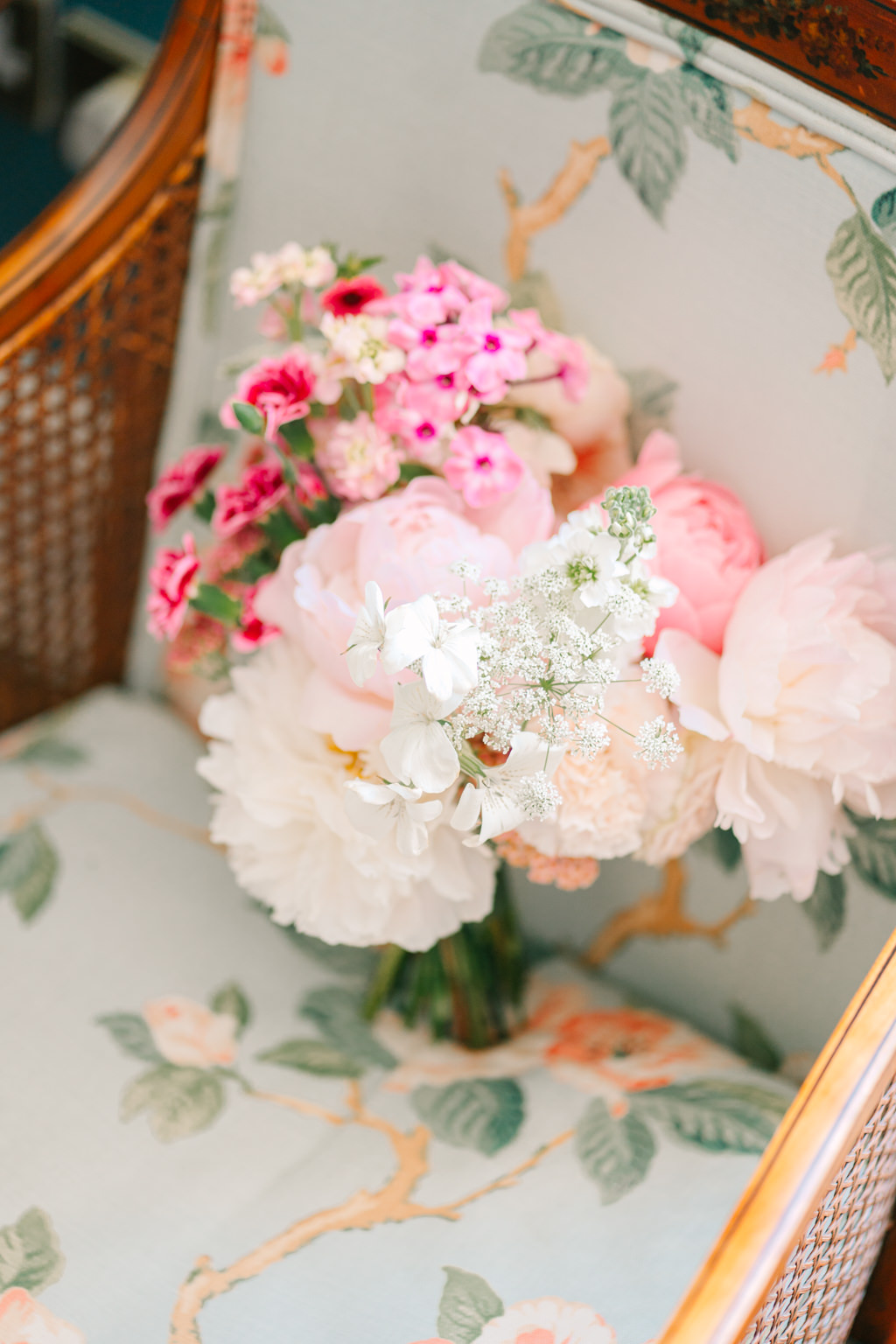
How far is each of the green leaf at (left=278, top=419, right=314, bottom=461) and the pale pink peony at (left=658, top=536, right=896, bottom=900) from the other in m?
0.22

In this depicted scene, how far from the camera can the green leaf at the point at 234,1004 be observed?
0.77m

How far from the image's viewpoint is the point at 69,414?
2.80 feet

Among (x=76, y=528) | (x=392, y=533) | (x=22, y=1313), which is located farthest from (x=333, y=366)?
(x=22, y=1313)

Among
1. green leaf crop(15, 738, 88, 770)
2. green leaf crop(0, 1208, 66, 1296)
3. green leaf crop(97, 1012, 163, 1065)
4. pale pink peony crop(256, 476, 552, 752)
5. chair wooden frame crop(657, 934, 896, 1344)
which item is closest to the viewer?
chair wooden frame crop(657, 934, 896, 1344)

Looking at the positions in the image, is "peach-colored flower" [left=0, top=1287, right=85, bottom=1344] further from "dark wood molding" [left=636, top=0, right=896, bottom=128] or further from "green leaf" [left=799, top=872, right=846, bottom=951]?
"dark wood molding" [left=636, top=0, right=896, bottom=128]

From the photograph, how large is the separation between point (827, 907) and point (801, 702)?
23cm

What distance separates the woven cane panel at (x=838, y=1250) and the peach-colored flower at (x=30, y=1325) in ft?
1.23

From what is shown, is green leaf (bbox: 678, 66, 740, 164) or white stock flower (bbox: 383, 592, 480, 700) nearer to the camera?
white stock flower (bbox: 383, 592, 480, 700)

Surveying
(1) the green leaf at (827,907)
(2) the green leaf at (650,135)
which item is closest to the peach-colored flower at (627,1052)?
(1) the green leaf at (827,907)

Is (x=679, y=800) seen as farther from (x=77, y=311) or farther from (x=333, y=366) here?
(x=77, y=311)

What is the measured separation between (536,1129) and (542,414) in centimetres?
45

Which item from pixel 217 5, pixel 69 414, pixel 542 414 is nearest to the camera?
pixel 542 414

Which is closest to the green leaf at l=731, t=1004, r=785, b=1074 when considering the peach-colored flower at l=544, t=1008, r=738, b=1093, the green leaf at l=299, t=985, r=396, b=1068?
the peach-colored flower at l=544, t=1008, r=738, b=1093

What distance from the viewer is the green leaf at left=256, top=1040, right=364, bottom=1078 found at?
75 cm
